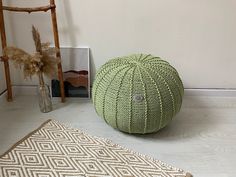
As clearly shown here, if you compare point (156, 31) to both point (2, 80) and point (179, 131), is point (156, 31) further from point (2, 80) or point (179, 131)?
point (2, 80)

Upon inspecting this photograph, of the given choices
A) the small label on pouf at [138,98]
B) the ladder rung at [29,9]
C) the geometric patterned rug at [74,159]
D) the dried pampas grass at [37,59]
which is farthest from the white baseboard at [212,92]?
the ladder rung at [29,9]

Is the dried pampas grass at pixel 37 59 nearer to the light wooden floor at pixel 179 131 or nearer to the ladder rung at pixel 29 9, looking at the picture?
the ladder rung at pixel 29 9

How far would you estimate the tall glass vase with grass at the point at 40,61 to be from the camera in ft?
6.03

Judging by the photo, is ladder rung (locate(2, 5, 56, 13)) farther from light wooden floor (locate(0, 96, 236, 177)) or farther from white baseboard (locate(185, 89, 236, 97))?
white baseboard (locate(185, 89, 236, 97))

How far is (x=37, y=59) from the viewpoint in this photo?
1.83m

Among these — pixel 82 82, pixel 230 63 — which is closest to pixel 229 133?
pixel 230 63

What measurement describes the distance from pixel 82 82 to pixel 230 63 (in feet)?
3.49

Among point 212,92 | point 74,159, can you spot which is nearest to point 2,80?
point 74,159

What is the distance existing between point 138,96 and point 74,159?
455 millimetres

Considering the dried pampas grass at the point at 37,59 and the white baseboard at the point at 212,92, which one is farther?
the white baseboard at the point at 212,92

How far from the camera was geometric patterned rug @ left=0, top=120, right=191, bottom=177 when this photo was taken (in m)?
1.40

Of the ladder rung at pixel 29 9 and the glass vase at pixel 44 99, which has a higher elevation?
the ladder rung at pixel 29 9

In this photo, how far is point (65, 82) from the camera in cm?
219

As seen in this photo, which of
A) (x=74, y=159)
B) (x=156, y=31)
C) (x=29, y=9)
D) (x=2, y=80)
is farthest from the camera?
(x=2, y=80)
